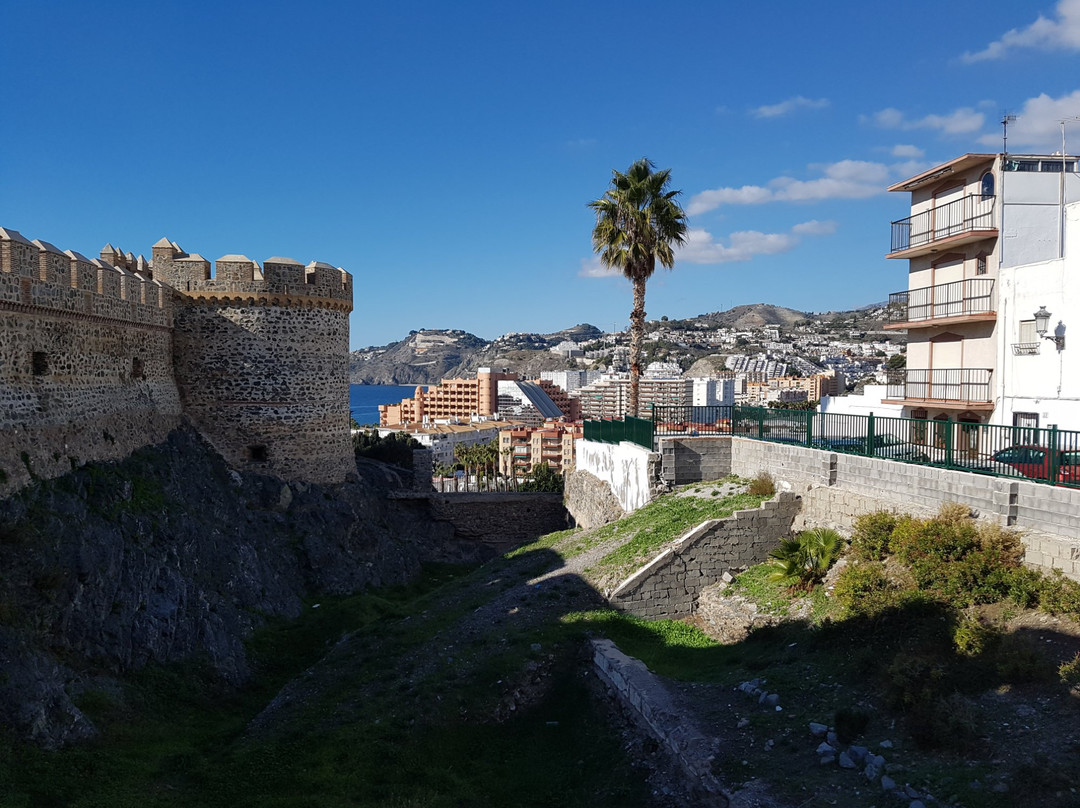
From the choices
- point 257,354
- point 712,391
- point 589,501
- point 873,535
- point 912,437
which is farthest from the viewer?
point 712,391

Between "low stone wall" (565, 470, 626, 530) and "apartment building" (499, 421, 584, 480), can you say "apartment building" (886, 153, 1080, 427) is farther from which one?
"apartment building" (499, 421, 584, 480)

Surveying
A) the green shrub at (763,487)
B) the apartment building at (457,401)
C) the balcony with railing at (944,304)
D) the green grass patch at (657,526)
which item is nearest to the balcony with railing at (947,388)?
the balcony with railing at (944,304)

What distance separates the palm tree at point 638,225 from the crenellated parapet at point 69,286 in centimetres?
1425

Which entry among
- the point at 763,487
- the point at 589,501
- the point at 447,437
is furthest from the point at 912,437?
the point at 447,437

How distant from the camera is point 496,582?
18.6 m

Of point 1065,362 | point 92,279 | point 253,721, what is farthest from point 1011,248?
point 92,279

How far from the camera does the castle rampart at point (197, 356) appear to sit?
52.8 feet

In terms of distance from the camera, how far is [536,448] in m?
98.5

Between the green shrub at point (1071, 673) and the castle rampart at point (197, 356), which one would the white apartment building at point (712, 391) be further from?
the green shrub at point (1071, 673)

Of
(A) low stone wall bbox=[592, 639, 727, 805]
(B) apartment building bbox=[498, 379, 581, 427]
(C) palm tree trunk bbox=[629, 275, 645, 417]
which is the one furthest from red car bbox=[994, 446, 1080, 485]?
(B) apartment building bbox=[498, 379, 581, 427]

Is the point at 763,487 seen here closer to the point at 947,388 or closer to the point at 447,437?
the point at 947,388

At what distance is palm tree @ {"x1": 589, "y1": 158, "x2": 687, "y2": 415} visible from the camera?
2484 centimetres

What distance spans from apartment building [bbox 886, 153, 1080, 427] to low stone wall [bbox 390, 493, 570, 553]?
1482 cm

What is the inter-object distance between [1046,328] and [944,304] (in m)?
3.91
